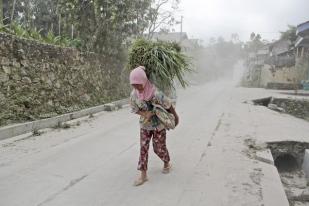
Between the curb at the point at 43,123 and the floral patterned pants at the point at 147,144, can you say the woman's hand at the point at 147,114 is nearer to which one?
the floral patterned pants at the point at 147,144

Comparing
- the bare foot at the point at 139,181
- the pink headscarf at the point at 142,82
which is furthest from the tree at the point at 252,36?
the bare foot at the point at 139,181

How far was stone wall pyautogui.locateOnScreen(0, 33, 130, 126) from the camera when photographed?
9.01 metres

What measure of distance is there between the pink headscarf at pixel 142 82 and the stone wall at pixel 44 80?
5.01 meters

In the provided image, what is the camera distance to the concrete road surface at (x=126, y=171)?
433cm

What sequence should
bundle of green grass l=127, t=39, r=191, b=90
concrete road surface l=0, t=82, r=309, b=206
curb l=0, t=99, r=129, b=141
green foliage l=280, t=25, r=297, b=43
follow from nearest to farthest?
concrete road surface l=0, t=82, r=309, b=206, bundle of green grass l=127, t=39, r=191, b=90, curb l=0, t=99, r=129, b=141, green foliage l=280, t=25, r=297, b=43

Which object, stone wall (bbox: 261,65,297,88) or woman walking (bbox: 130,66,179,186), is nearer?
woman walking (bbox: 130,66,179,186)

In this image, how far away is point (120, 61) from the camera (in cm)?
1839

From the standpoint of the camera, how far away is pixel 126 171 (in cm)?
547

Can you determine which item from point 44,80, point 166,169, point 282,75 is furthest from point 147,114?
point 282,75

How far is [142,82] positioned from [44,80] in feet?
22.7

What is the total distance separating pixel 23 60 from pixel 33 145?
11.6ft

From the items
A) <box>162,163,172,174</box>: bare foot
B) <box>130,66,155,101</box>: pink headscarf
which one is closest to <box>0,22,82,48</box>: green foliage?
<box>130,66,155,101</box>: pink headscarf

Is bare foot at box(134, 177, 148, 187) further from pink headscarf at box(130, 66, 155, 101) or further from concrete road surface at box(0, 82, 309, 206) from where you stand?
pink headscarf at box(130, 66, 155, 101)

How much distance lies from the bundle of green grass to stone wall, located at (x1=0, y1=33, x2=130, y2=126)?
16.0 ft
